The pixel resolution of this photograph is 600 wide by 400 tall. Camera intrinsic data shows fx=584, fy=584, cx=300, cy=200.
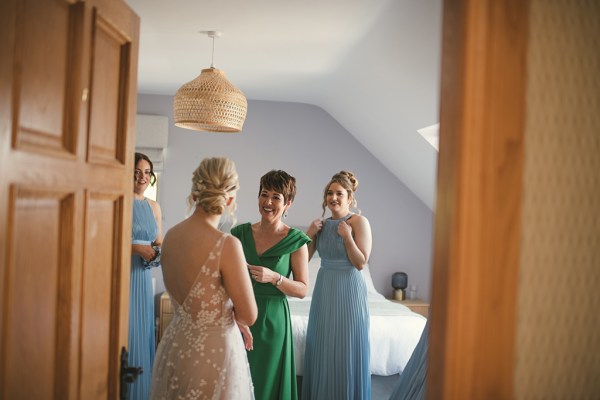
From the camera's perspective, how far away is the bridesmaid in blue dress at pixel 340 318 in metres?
3.34

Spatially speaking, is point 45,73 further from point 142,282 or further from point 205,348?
point 142,282

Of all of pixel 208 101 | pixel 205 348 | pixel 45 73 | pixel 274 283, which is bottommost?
pixel 205 348

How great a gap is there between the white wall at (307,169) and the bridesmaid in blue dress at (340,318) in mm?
2748

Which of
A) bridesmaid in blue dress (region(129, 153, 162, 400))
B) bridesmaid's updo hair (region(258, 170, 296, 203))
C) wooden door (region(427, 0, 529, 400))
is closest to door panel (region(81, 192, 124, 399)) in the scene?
wooden door (region(427, 0, 529, 400))

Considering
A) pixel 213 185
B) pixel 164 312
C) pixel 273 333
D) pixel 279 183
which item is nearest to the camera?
pixel 213 185

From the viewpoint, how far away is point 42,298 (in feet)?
4.11

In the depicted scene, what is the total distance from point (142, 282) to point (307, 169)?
327cm

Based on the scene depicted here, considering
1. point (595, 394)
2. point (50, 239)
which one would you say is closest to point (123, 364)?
point (50, 239)

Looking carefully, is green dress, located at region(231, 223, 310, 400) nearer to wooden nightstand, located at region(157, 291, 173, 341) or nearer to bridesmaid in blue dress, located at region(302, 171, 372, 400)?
bridesmaid in blue dress, located at region(302, 171, 372, 400)

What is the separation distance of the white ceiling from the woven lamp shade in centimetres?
35

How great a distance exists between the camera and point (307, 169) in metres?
6.30

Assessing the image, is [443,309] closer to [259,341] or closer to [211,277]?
[211,277]

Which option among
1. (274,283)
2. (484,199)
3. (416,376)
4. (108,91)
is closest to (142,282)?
(274,283)

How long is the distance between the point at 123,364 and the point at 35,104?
768 mm
